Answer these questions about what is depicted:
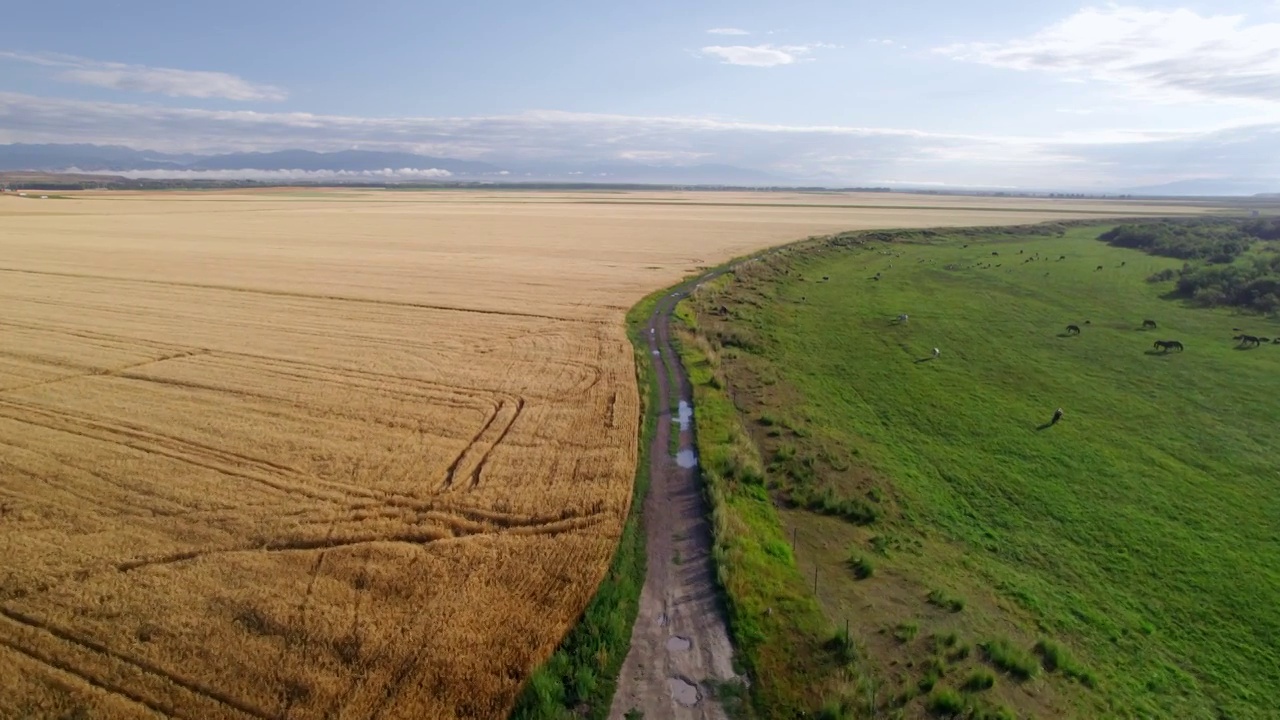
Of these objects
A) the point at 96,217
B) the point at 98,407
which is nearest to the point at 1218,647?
the point at 98,407

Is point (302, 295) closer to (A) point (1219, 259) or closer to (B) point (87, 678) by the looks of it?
(B) point (87, 678)

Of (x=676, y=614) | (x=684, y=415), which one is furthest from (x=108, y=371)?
(x=676, y=614)

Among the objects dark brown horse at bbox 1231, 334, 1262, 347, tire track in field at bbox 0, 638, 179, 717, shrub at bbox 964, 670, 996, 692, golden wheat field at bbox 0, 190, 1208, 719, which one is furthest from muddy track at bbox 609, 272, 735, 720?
dark brown horse at bbox 1231, 334, 1262, 347

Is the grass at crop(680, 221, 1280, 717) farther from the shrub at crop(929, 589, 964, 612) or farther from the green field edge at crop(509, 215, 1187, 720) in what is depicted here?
the green field edge at crop(509, 215, 1187, 720)

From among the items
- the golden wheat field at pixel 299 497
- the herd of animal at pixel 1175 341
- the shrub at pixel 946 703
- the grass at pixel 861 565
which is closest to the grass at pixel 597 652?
the golden wheat field at pixel 299 497

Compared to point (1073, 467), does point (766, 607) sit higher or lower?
lower
